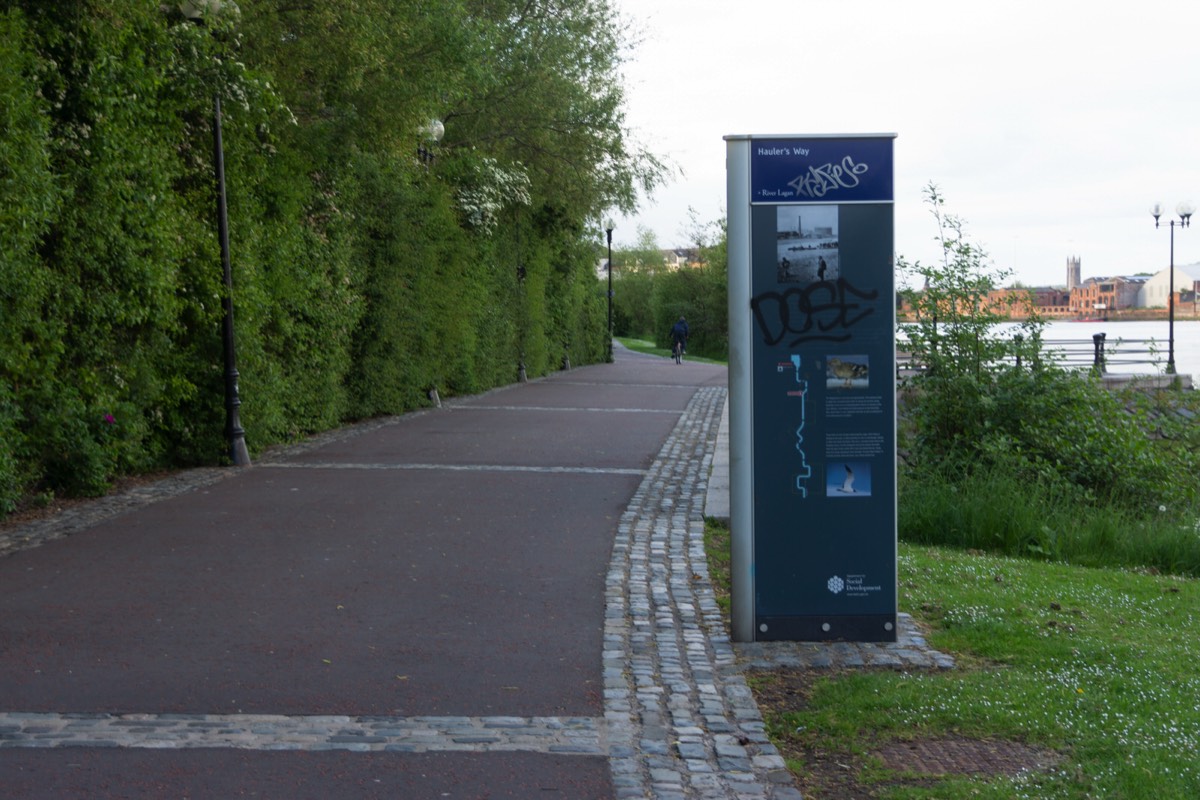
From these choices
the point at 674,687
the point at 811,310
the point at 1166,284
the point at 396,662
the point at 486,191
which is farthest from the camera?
the point at 1166,284

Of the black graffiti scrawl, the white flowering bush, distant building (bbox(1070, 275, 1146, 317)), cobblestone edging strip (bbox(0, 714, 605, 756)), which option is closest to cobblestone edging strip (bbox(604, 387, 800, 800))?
cobblestone edging strip (bbox(0, 714, 605, 756))

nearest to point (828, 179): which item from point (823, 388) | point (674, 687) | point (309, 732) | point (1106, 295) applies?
point (823, 388)

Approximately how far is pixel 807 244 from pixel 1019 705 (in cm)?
243

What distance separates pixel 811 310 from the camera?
645 centimetres

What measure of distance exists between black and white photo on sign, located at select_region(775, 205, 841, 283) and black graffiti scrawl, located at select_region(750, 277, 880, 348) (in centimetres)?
6

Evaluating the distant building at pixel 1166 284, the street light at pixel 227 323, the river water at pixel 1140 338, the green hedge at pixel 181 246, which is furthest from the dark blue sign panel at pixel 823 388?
the distant building at pixel 1166 284

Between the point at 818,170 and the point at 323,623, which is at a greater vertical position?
the point at 818,170

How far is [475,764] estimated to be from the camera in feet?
15.8

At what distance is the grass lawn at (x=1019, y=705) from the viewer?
15.1 feet

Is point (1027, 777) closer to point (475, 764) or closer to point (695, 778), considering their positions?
point (695, 778)

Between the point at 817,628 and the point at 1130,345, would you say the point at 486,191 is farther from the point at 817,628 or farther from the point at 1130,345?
the point at 1130,345

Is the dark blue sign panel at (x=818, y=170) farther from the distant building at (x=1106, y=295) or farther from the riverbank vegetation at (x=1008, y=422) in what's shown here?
the distant building at (x=1106, y=295)

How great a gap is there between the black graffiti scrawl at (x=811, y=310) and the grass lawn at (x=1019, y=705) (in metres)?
1.68

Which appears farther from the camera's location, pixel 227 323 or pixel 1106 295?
pixel 1106 295
